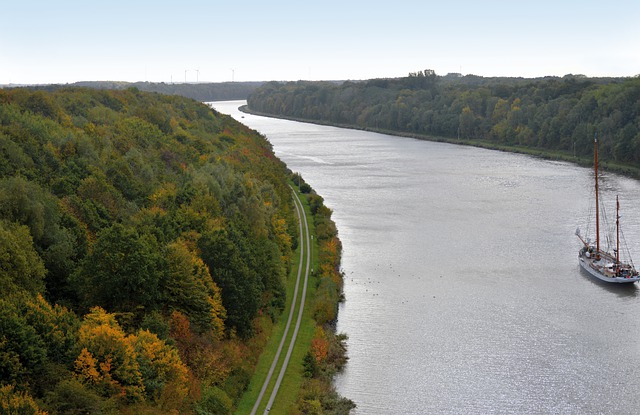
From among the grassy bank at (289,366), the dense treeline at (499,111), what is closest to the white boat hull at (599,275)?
the grassy bank at (289,366)

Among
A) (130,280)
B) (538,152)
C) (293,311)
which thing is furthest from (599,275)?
(538,152)

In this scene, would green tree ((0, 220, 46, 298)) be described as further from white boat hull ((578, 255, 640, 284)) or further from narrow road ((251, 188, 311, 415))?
white boat hull ((578, 255, 640, 284))

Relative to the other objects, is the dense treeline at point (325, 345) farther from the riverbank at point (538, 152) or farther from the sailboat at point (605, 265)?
the riverbank at point (538, 152)

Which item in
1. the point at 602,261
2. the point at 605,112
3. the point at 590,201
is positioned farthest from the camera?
the point at 605,112

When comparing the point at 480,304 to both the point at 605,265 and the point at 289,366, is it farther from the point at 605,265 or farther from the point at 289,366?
the point at 289,366

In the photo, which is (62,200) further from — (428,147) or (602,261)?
(428,147)

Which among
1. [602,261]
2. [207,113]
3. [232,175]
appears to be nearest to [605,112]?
[207,113]
